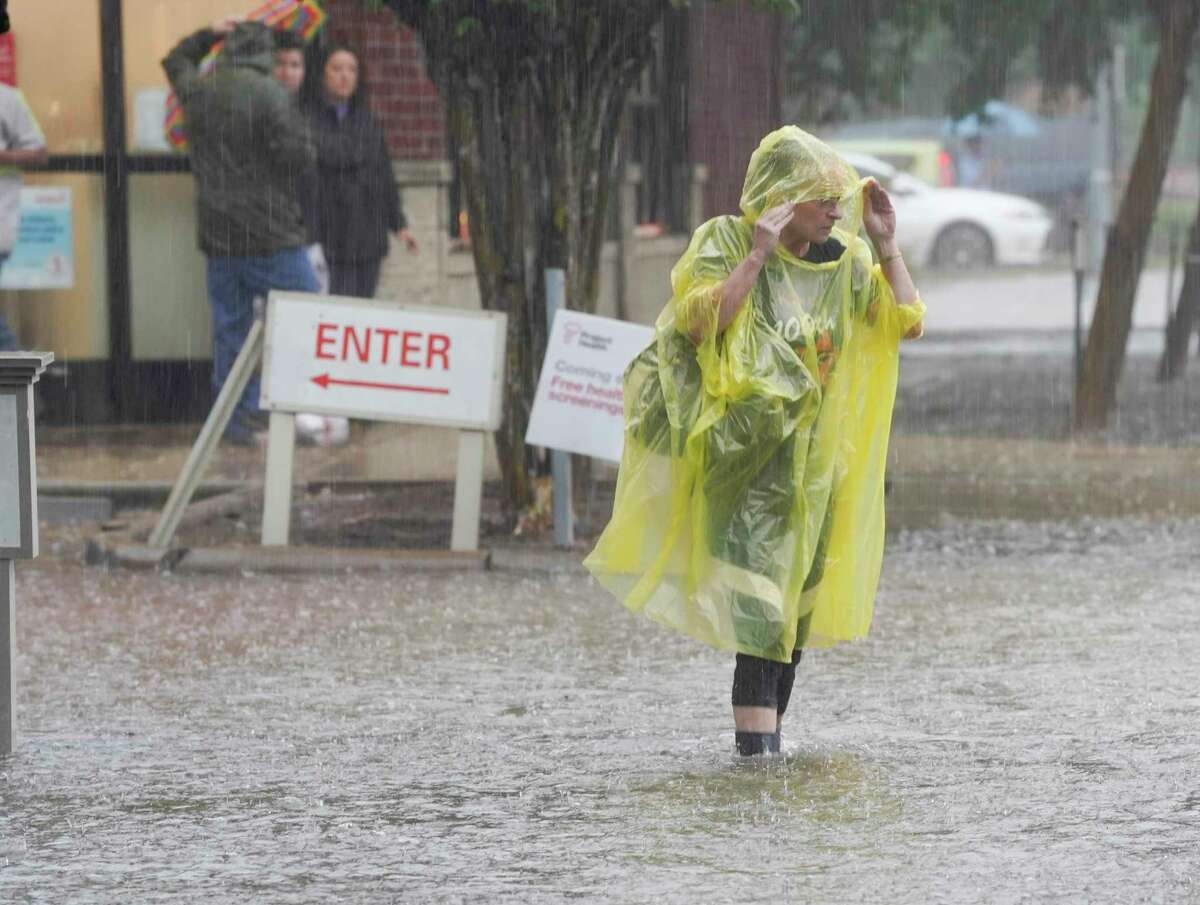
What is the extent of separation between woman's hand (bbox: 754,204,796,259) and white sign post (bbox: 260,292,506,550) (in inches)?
158

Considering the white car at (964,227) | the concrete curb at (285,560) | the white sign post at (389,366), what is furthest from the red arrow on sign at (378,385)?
the white car at (964,227)

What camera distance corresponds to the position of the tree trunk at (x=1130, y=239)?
15203 millimetres

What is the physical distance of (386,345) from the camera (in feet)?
34.1

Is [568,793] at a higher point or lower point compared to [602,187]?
lower

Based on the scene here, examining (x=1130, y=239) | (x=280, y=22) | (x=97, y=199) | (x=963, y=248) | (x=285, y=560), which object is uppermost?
(x=280, y=22)

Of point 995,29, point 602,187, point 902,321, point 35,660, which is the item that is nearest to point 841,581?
point 902,321

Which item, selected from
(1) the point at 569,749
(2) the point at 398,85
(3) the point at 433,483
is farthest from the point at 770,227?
(2) the point at 398,85

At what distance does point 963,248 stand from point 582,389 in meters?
25.4

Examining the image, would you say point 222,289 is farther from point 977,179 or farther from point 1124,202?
point 977,179

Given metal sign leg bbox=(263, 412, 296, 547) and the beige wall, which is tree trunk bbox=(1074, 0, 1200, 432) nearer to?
the beige wall

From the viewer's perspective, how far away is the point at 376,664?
823 centimetres

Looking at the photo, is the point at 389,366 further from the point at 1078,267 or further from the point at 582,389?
the point at 1078,267

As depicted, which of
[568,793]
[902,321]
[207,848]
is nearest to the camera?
[207,848]

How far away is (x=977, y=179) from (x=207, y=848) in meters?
42.6
